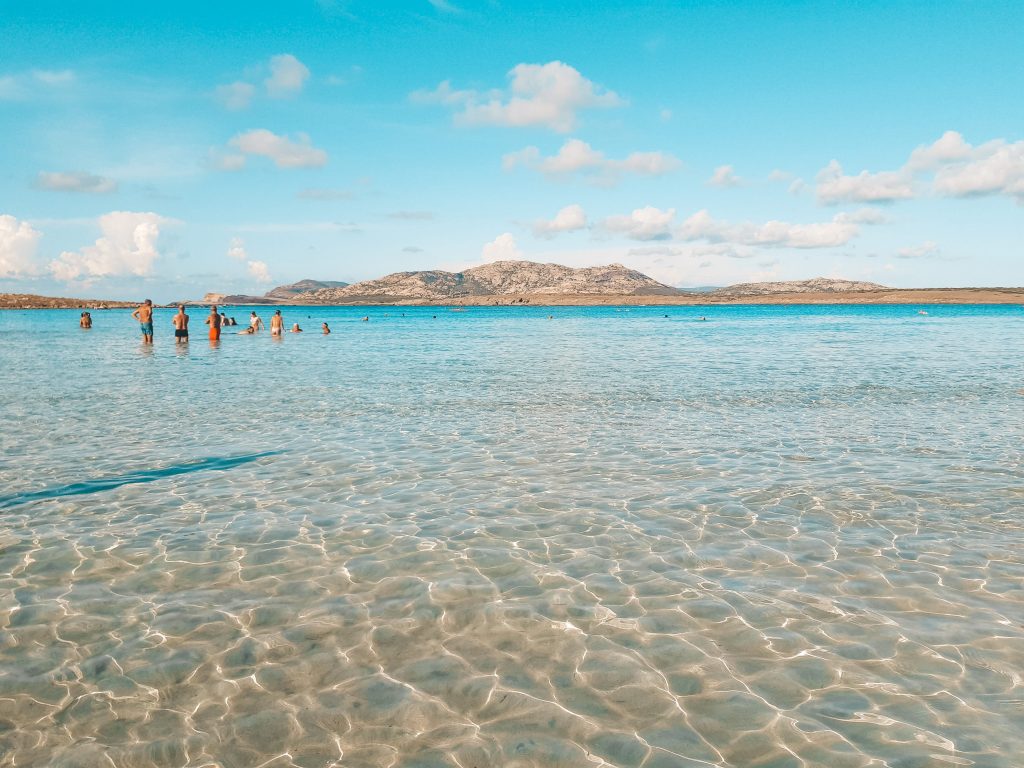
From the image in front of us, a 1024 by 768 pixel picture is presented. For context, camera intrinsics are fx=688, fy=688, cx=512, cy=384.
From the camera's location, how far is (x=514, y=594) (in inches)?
299

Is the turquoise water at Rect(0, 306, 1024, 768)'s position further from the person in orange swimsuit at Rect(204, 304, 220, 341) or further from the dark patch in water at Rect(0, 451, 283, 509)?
the person in orange swimsuit at Rect(204, 304, 220, 341)

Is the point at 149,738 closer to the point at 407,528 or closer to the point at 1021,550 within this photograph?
the point at 407,528

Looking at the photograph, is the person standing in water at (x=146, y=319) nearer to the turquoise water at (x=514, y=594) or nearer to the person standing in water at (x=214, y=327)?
the person standing in water at (x=214, y=327)

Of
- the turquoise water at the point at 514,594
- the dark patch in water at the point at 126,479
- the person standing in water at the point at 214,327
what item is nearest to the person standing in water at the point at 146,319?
the person standing in water at the point at 214,327

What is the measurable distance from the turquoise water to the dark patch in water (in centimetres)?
12

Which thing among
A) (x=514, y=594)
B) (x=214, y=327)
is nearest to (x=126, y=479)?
(x=514, y=594)

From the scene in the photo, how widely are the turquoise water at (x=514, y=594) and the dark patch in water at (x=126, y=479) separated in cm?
12

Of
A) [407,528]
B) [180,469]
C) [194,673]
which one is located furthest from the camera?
[180,469]

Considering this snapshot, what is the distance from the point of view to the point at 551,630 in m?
6.79

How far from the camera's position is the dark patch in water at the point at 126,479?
11203 mm

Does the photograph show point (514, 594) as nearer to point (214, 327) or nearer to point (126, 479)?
point (126, 479)

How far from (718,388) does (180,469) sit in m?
18.2

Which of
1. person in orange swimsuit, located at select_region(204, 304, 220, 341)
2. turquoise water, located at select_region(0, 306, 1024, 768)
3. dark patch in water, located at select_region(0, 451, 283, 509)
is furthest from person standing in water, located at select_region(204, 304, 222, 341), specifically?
dark patch in water, located at select_region(0, 451, 283, 509)

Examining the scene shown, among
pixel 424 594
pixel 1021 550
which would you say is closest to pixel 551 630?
pixel 424 594
